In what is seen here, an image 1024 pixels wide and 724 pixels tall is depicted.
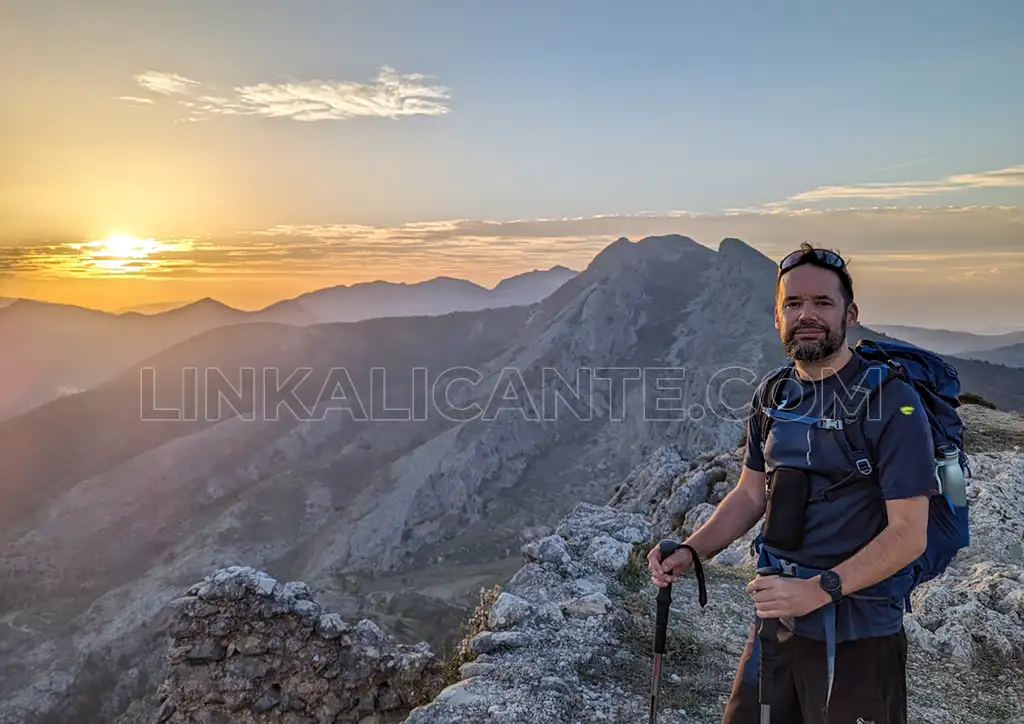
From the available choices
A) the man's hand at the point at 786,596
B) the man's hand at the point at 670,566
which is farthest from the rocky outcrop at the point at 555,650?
the man's hand at the point at 786,596

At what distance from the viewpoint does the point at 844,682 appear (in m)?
3.23

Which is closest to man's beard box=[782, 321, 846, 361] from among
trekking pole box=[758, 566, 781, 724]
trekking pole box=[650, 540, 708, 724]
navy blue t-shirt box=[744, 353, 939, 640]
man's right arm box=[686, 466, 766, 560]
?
navy blue t-shirt box=[744, 353, 939, 640]

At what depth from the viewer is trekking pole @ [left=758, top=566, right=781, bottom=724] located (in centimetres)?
343

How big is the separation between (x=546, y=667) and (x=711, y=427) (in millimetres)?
47497

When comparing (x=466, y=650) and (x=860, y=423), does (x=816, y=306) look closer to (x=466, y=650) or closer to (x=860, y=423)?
(x=860, y=423)

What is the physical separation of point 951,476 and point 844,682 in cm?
117

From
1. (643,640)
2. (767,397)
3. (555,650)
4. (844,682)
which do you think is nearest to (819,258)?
(767,397)

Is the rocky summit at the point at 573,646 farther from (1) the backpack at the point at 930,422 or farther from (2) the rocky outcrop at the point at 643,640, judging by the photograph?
(1) the backpack at the point at 930,422

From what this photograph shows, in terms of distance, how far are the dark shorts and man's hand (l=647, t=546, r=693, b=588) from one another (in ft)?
2.33

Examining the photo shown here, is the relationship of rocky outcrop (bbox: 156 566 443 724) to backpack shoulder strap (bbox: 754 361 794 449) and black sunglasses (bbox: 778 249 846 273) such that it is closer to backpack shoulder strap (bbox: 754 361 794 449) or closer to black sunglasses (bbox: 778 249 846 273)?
backpack shoulder strap (bbox: 754 361 794 449)

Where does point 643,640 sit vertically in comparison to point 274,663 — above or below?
above

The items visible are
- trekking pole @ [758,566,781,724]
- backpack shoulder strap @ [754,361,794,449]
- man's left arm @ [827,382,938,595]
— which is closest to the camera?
man's left arm @ [827,382,938,595]

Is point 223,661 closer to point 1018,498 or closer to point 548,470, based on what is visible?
point 1018,498

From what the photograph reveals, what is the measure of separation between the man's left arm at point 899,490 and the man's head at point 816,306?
44 cm
